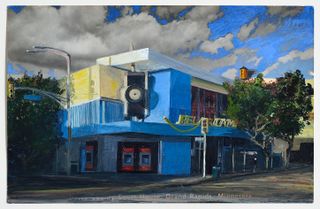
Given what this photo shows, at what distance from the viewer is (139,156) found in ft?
34.1

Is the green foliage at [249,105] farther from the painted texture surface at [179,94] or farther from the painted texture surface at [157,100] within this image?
the painted texture surface at [157,100]

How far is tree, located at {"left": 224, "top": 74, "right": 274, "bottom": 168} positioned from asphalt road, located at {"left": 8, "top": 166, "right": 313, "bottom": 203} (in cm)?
73

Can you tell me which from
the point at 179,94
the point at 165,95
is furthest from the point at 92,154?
the point at 179,94

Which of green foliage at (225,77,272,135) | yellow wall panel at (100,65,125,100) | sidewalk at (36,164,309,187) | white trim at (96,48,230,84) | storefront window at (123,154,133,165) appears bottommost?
sidewalk at (36,164,309,187)

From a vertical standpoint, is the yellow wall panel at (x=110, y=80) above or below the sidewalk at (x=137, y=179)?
above

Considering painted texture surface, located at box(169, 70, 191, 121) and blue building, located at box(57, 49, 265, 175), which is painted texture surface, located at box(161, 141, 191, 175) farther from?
painted texture surface, located at box(169, 70, 191, 121)

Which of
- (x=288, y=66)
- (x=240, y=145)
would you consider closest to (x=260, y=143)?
(x=240, y=145)

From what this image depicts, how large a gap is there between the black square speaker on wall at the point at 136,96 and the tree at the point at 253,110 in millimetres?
1741

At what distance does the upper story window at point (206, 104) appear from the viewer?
10547mm

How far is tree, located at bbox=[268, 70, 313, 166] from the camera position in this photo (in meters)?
10.5

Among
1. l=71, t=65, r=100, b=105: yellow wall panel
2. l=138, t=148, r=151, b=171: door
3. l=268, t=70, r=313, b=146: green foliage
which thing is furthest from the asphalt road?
l=71, t=65, r=100, b=105: yellow wall panel

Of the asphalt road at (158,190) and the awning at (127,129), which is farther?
the awning at (127,129)

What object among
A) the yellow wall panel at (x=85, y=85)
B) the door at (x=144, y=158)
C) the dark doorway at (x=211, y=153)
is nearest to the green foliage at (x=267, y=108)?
the dark doorway at (x=211, y=153)

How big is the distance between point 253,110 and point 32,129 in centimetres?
464
